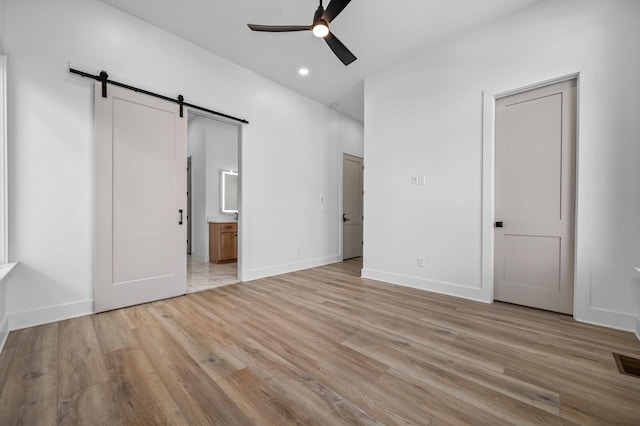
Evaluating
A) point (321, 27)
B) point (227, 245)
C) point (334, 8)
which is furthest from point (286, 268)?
point (334, 8)

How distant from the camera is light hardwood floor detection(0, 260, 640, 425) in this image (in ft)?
4.45

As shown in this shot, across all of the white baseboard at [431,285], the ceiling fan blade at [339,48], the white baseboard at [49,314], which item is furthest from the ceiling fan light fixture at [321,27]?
the white baseboard at [49,314]

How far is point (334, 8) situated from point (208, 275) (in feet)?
12.9

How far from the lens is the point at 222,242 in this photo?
A: 533cm

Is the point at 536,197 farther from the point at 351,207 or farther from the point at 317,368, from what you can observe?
the point at 351,207

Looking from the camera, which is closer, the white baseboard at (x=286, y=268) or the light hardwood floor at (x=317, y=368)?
the light hardwood floor at (x=317, y=368)

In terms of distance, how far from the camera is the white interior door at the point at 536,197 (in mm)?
2654

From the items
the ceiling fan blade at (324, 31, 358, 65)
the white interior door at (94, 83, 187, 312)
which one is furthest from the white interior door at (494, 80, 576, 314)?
the white interior door at (94, 83, 187, 312)

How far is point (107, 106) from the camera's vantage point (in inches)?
106

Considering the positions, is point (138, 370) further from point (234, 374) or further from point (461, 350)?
point (461, 350)

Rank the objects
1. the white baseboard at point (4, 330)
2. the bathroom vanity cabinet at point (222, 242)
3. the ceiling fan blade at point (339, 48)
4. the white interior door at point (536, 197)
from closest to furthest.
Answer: the white baseboard at point (4, 330) < the ceiling fan blade at point (339, 48) < the white interior door at point (536, 197) < the bathroom vanity cabinet at point (222, 242)

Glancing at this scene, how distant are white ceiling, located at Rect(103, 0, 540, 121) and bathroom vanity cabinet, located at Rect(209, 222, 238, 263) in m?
2.94

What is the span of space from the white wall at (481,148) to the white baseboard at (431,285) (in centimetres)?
1

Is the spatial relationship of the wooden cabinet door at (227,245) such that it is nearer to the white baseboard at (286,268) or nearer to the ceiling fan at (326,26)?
the white baseboard at (286,268)
